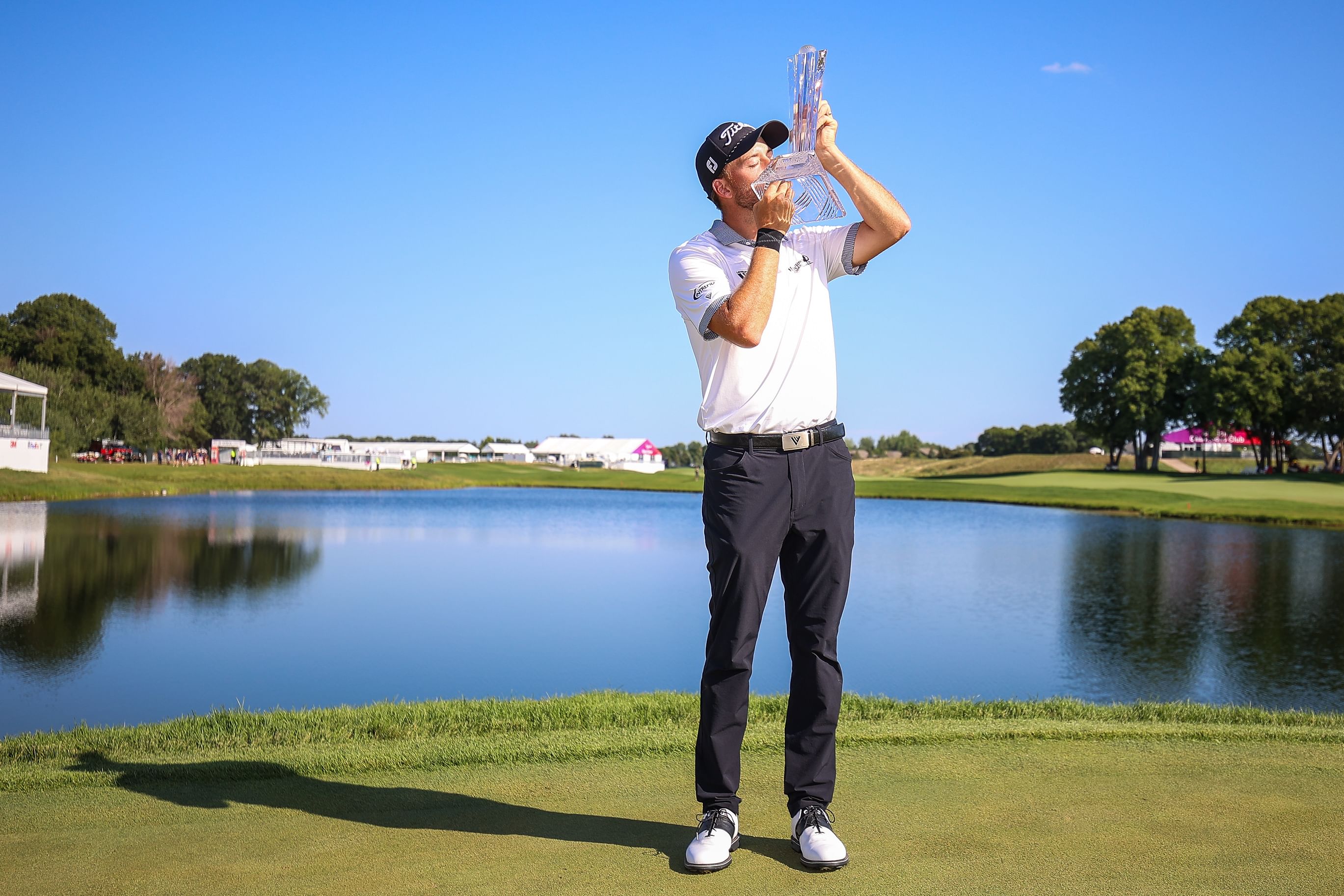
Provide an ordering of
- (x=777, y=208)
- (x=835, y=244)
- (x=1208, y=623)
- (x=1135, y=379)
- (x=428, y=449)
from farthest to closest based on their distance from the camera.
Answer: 1. (x=428, y=449)
2. (x=1135, y=379)
3. (x=1208, y=623)
4. (x=835, y=244)
5. (x=777, y=208)

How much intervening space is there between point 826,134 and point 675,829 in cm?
236

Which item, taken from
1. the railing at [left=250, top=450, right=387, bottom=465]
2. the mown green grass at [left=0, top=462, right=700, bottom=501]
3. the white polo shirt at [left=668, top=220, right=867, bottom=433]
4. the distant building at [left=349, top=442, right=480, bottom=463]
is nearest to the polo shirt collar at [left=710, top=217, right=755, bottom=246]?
the white polo shirt at [left=668, top=220, right=867, bottom=433]

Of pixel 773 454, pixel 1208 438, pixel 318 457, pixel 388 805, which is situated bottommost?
pixel 388 805

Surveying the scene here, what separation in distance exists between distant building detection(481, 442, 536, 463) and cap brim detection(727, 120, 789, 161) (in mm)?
133183

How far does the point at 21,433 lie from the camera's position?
1590 inches

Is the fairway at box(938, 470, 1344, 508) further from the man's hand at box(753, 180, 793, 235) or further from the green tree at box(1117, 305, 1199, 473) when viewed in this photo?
the man's hand at box(753, 180, 793, 235)

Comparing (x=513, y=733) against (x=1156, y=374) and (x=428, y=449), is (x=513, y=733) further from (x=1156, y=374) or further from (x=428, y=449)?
(x=428, y=449)

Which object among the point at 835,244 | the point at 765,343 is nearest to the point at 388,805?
the point at 765,343

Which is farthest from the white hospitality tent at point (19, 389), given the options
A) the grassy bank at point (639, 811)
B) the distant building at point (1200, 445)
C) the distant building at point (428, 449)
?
the distant building at point (428, 449)

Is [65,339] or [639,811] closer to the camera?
[639,811]

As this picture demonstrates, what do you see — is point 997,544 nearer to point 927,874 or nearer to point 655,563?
point 655,563

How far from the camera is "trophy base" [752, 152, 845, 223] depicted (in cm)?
329

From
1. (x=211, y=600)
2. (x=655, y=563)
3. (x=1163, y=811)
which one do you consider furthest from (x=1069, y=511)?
(x=1163, y=811)

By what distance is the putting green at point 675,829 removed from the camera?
2.75 m
